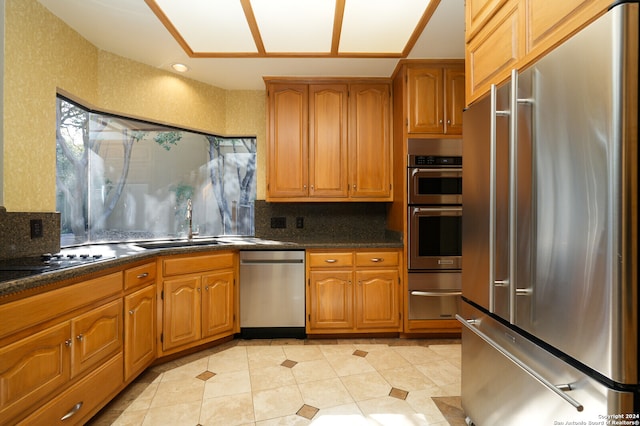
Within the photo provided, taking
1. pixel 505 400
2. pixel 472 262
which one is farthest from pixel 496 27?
pixel 505 400

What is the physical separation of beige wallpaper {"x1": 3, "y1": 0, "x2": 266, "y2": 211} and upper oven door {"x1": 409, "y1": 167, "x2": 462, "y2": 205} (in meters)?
2.26

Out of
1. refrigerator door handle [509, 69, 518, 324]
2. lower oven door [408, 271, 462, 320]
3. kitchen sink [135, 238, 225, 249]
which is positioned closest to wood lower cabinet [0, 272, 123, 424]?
kitchen sink [135, 238, 225, 249]

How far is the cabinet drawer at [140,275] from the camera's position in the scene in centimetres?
198

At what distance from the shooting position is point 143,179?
302cm

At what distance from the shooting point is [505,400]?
50.9 inches

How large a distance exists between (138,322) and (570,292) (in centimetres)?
234

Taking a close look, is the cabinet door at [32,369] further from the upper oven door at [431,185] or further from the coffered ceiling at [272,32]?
the upper oven door at [431,185]

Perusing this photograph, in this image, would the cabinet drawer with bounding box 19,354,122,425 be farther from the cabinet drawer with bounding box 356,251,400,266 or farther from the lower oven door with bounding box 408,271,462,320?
the lower oven door with bounding box 408,271,462,320

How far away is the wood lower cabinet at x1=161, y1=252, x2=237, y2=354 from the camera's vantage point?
2.40 m

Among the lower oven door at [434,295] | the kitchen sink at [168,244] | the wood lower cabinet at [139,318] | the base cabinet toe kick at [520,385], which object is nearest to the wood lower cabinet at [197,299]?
the wood lower cabinet at [139,318]

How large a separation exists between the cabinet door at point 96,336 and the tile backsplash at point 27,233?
629 mm

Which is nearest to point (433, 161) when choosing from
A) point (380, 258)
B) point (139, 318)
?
point (380, 258)

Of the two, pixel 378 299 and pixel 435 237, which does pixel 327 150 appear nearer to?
pixel 435 237

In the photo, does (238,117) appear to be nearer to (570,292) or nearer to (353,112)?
(353,112)
